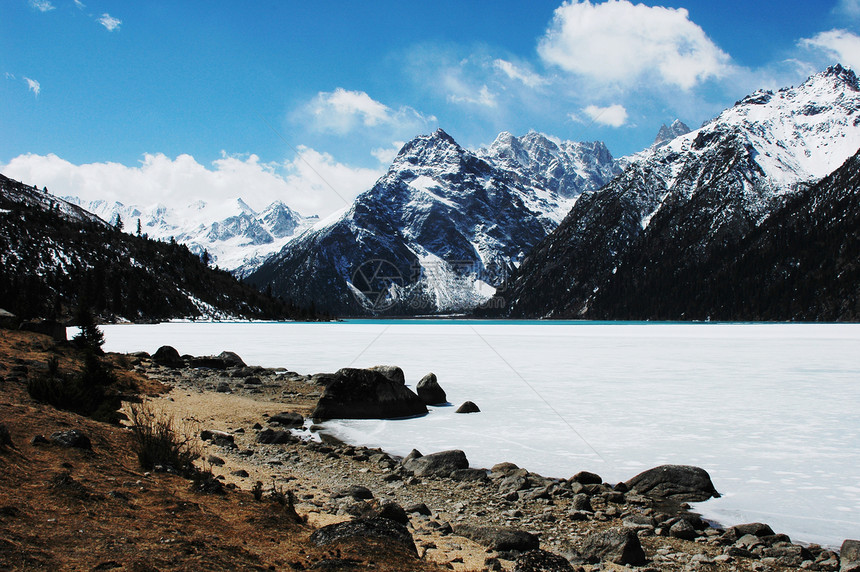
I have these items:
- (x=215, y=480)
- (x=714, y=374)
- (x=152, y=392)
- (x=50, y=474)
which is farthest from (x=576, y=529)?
(x=714, y=374)

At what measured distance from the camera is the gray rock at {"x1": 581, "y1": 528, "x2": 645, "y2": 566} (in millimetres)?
8477

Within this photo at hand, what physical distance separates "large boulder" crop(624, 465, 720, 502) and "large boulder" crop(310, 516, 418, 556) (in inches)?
264

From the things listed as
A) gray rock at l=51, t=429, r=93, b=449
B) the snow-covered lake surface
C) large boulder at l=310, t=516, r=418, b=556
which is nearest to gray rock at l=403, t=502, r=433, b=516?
large boulder at l=310, t=516, r=418, b=556

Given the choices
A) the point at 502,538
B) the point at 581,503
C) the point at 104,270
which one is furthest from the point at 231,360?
the point at 104,270

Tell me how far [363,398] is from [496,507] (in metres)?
11.1

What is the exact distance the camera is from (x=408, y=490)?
12.3 metres

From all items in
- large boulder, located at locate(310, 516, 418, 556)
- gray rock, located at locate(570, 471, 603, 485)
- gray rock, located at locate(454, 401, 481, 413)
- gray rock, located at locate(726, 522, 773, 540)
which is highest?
large boulder, located at locate(310, 516, 418, 556)

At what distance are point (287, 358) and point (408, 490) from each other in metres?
38.7

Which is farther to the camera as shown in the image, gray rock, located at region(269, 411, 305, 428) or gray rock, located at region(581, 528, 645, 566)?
gray rock, located at region(269, 411, 305, 428)

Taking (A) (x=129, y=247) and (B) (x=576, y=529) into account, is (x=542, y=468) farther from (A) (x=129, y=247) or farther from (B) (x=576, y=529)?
(A) (x=129, y=247)

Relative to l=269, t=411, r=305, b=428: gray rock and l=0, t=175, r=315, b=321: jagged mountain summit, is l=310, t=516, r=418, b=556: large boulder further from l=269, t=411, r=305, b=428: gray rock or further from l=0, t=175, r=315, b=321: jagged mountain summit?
l=0, t=175, r=315, b=321: jagged mountain summit

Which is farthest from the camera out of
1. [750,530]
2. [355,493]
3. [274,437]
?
[274,437]

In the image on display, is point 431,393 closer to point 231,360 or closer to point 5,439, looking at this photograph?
point 5,439

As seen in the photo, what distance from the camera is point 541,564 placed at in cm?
710
